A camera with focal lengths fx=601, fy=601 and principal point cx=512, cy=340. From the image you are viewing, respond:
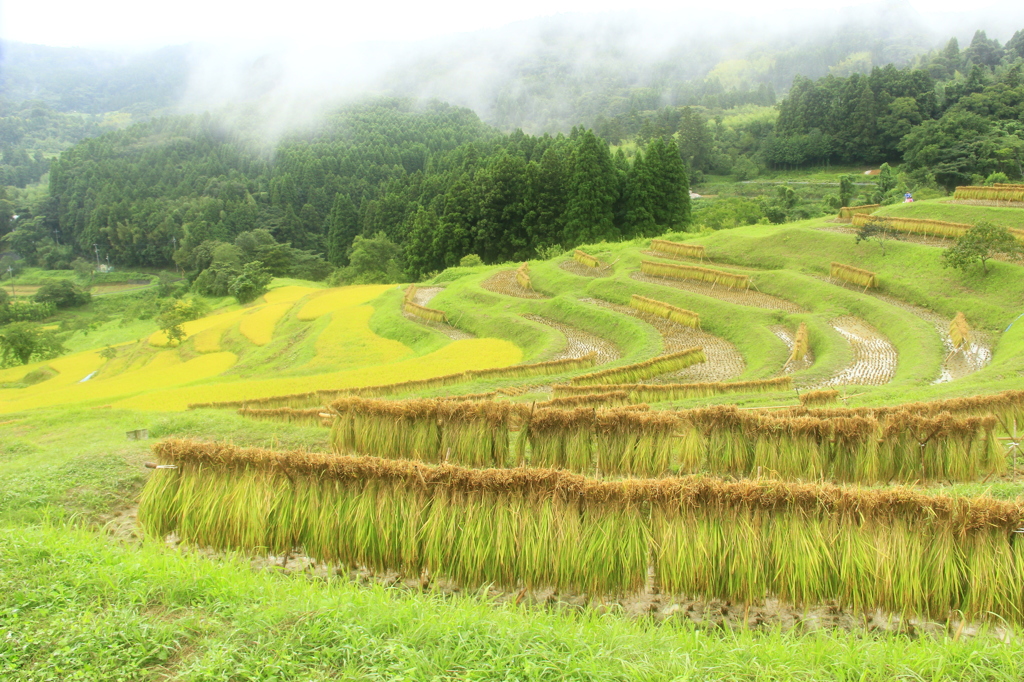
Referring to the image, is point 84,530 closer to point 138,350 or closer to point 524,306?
point 524,306

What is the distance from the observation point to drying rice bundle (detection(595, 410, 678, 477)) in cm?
901

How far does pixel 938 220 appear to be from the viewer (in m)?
33.2

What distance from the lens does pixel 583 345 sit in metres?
27.7

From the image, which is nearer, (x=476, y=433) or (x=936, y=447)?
(x=936, y=447)

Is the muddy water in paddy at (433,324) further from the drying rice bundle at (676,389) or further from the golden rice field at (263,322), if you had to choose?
the drying rice bundle at (676,389)

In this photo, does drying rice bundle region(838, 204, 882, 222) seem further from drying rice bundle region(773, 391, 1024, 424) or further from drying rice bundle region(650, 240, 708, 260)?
drying rice bundle region(773, 391, 1024, 424)

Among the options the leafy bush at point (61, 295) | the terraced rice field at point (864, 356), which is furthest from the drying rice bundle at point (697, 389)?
the leafy bush at point (61, 295)

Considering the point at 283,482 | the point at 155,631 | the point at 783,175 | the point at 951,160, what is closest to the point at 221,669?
the point at 155,631

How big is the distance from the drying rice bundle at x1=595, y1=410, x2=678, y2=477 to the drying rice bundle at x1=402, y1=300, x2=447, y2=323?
27.5 meters

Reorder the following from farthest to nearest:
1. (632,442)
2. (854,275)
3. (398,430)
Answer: (854,275), (398,430), (632,442)

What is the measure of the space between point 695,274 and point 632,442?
29.1 m

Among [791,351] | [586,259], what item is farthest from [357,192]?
[791,351]

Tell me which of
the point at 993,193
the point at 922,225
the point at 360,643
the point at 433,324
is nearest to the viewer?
the point at 360,643

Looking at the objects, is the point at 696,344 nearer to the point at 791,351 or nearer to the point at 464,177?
the point at 791,351
